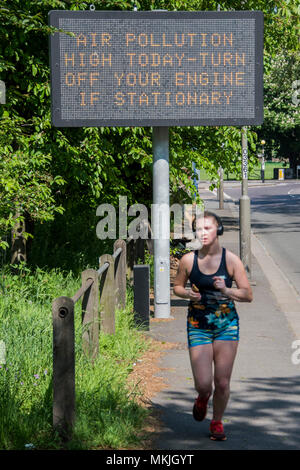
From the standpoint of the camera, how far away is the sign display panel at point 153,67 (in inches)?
400

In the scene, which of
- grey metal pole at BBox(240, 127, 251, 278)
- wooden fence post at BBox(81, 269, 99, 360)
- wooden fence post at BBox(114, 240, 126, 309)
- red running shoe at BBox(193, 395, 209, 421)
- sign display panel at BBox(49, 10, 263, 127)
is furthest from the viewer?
grey metal pole at BBox(240, 127, 251, 278)

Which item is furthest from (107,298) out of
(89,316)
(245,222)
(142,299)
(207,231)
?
(245,222)

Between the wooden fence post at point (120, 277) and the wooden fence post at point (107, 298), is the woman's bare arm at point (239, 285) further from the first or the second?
the wooden fence post at point (120, 277)

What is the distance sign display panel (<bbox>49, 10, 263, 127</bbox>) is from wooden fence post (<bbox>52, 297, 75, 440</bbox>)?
4897 mm

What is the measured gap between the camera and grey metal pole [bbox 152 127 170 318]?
444 inches

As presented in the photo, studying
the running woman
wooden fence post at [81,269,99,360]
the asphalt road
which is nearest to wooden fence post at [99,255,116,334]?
wooden fence post at [81,269,99,360]

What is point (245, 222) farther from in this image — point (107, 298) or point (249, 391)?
point (249, 391)

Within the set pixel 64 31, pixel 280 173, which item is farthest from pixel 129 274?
pixel 280 173

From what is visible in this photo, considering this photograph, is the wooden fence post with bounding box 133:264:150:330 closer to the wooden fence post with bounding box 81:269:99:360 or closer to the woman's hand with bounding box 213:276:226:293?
the wooden fence post with bounding box 81:269:99:360

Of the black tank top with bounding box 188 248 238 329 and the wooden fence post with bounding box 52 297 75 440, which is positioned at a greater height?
the black tank top with bounding box 188 248 238 329

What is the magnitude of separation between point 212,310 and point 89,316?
→ 2.09 metres

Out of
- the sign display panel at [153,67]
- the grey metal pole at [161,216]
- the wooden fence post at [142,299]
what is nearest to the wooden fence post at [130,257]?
the grey metal pole at [161,216]

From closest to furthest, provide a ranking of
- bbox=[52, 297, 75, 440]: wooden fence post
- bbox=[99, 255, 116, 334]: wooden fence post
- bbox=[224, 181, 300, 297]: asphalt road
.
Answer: bbox=[52, 297, 75, 440]: wooden fence post → bbox=[99, 255, 116, 334]: wooden fence post → bbox=[224, 181, 300, 297]: asphalt road

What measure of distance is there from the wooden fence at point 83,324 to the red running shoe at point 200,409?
3.10 feet
